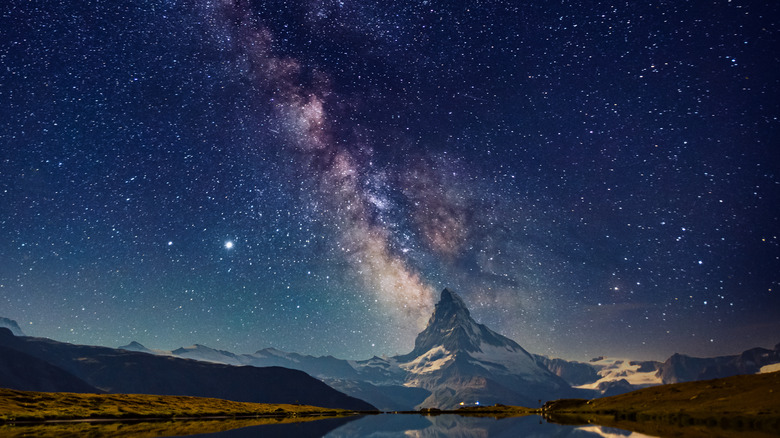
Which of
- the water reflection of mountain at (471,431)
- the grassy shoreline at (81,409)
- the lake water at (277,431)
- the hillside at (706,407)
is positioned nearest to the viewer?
the lake water at (277,431)

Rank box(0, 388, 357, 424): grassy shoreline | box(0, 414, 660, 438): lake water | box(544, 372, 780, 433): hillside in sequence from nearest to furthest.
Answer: box(0, 414, 660, 438): lake water → box(544, 372, 780, 433): hillside → box(0, 388, 357, 424): grassy shoreline

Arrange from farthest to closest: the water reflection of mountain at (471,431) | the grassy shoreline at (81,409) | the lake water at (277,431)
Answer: the grassy shoreline at (81,409), the water reflection of mountain at (471,431), the lake water at (277,431)

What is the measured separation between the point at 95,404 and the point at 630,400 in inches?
5696

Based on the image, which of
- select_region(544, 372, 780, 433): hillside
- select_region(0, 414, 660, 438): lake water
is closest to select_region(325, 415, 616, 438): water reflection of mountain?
select_region(0, 414, 660, 438): lake water

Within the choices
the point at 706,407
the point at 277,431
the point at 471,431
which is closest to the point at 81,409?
the point at 277,431

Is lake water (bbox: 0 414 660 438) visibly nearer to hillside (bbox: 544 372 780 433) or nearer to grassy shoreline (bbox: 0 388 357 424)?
hillside (bbox: 544 372 780 433)

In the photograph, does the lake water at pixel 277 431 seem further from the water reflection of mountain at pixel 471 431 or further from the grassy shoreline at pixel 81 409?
the grassy shoreline at pixel 81 409

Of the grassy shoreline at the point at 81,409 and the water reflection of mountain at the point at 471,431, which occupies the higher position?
the water reflection of mountain at the point at 471,431

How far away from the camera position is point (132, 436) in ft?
146

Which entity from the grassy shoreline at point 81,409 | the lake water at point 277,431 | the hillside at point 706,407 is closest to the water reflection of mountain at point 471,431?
the lake water at point 277,431

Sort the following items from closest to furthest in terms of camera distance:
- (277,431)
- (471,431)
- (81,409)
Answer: (277,431) → (471,431) → (81,409)

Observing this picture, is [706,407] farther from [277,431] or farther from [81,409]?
[81,409]

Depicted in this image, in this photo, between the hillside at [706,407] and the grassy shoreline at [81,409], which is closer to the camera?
the hillside at [706,407]

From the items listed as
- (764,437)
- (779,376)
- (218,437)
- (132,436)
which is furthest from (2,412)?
(779,376)
